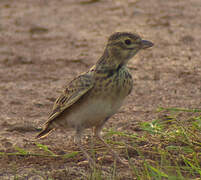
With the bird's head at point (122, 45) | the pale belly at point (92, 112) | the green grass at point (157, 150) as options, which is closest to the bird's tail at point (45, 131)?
the green grass at point (157, 150)

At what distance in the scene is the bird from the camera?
4508 millimetres

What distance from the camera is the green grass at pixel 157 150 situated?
13.9 feet

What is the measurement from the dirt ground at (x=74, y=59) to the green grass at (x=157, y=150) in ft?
0.68

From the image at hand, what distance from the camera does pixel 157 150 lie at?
4.76 metres

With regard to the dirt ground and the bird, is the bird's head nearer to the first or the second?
the bird

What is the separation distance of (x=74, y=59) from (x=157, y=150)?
388 cm

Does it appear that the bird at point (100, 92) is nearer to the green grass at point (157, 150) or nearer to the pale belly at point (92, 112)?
the pale belly at point (92, 112)

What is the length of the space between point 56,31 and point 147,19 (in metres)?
1.89

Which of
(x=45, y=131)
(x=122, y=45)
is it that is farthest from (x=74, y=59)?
(x=122, y=45)

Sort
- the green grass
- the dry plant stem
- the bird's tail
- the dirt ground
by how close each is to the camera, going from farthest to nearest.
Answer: the dirt ground, the bird's tail, the dry plant stem, the green grass

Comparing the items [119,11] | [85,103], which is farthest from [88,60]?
[85,103]

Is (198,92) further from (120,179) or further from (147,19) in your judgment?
(147,19)

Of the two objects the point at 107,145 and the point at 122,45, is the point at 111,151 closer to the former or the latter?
the point at 107,145

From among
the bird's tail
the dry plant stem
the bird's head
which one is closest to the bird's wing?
the bird's tail
